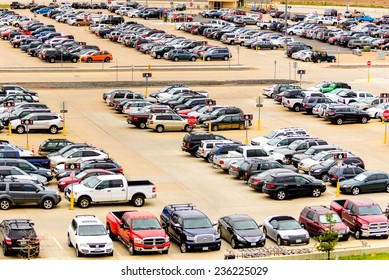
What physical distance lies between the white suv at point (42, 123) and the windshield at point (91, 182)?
54.1 ft

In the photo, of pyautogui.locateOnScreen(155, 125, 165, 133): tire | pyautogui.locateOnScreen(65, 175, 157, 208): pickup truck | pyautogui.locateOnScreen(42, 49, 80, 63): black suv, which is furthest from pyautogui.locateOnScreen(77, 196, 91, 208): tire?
pyautogui.locateOnScreen(42, 49, 80, 63): black suv

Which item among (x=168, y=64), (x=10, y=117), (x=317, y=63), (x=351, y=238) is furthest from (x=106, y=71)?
(x=351, y=238)

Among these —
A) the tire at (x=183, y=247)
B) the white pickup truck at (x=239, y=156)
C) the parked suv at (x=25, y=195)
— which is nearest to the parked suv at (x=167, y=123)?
the white pickup truck at (x=239, y=156)

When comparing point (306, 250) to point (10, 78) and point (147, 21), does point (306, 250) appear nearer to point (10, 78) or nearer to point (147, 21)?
point (10, 78)

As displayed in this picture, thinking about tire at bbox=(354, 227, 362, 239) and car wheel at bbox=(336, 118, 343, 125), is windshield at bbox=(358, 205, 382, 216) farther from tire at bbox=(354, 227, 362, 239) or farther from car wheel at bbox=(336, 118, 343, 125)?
car wheel at bbox=(336, 118, 343, 125)

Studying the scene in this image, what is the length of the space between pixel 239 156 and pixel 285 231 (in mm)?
13900

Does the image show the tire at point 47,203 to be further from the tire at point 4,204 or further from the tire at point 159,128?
the tire at point 159,128

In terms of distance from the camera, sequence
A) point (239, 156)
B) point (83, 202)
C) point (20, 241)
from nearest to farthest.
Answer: point (20, 241)
point (83, 202)
point (239, 156)

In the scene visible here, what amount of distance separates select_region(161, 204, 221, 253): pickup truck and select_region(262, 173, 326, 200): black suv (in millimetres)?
6549

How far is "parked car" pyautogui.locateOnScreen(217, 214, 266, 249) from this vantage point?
39656 mm

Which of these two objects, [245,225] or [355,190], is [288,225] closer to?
[245,225]

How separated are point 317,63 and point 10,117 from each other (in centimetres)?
4455

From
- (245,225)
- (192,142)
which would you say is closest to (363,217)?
(245,225)

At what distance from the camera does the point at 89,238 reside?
38.2m
